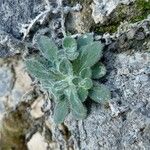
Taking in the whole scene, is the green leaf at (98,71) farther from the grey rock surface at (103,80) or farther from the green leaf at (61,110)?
the green leaf at (61,110)

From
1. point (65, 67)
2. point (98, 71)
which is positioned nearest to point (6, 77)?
point (65, 67)

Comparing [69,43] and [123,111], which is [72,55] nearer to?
[69,43]

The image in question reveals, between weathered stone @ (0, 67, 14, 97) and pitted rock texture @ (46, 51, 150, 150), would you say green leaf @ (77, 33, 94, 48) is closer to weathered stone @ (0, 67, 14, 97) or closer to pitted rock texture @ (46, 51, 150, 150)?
pitted rock texture @ (46, 51, 150, 150)

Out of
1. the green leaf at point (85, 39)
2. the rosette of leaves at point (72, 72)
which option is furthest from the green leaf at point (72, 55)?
the green leaf at point (85, 39)

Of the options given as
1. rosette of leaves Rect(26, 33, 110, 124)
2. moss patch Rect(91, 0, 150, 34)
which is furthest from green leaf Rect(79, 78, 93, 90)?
moss patch Rect(91, 0, 150, 34)

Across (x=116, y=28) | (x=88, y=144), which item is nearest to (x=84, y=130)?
(x=88, y=144)

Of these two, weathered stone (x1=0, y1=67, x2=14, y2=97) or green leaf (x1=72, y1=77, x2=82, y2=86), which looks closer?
green leaf (x1=72, y1=77, x2=82, y2=86)
